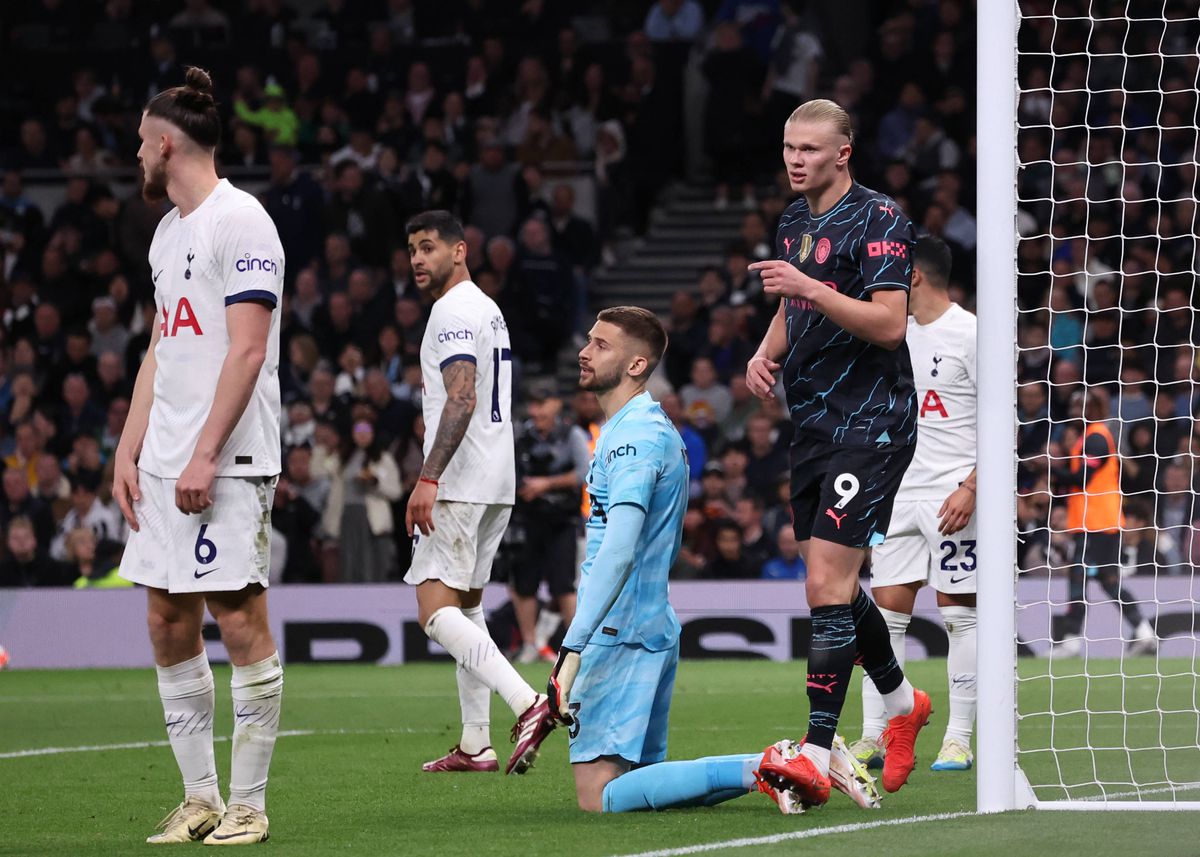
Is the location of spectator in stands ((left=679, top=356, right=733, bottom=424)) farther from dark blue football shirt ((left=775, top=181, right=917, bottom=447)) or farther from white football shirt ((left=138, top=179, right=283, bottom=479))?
white football shirt ((left=138, top=179, right=283, bottom=479))

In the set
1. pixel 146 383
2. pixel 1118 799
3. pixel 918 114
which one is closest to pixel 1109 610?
pixel 918 114

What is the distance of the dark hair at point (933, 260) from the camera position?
765 cm

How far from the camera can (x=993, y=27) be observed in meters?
5.77

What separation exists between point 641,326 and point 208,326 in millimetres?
1403

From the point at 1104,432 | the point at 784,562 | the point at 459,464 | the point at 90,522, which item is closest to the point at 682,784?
the point at 459,464

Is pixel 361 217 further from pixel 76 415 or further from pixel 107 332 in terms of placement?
pixel 76 415

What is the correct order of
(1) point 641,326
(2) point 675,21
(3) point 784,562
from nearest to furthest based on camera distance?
1. (1) point 641,326
2. (3) point 784,562
3. (2) point 675,21

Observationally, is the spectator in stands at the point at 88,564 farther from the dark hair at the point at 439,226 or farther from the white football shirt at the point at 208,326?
the white football shirt at the point at 208,326

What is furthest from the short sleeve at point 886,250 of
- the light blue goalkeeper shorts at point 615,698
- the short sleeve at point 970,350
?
the short sleeve at point 970,350

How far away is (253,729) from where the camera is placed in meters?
5.44

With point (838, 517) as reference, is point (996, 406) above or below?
above

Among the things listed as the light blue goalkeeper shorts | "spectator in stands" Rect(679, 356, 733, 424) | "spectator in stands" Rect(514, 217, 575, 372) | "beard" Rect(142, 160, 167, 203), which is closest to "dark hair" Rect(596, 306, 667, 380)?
the light blue goalkeeper shorts

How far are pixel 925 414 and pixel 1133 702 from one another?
3590mm

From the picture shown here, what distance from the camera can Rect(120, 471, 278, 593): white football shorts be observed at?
529 centimetres
